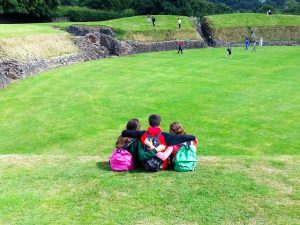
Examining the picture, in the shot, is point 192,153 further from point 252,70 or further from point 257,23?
point 257,23

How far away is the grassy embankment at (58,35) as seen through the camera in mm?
37438

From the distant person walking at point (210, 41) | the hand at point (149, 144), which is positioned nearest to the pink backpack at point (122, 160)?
the hand at point (149, 144)

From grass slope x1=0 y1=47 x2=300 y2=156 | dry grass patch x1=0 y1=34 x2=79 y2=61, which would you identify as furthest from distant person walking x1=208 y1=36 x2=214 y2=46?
dry grass patch x1=0 y1=34 x2=79 y2=61

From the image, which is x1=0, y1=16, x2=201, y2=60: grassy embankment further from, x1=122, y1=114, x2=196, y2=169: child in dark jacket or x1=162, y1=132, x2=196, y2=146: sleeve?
x1=162, y1=132, x2=196, y2=146: sleeve

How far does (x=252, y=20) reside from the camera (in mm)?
66188

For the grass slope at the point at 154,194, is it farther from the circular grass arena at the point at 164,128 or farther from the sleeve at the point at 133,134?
the sleeve at the point at 133,134

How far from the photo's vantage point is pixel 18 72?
116 ft

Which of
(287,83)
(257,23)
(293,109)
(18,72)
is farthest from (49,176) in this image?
(257,23)

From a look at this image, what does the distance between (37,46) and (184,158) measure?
32.1m

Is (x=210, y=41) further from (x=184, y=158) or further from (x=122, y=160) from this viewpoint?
(x=122, y=160)

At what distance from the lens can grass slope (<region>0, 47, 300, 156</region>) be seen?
1934cm

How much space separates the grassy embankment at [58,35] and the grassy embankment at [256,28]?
13.9ft

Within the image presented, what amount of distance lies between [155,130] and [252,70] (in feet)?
89.5

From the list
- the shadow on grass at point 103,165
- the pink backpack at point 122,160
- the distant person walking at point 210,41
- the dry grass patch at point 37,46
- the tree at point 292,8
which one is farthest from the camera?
the tree at point 292,8
